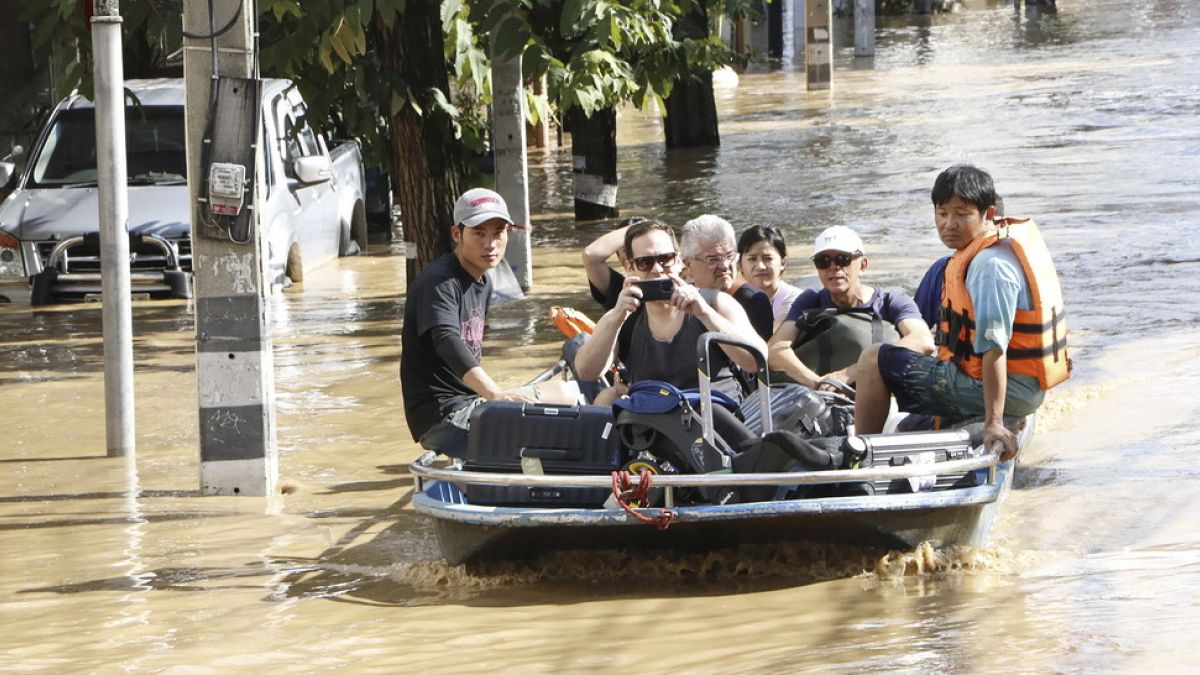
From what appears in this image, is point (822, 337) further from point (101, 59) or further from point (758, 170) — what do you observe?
point (758, 170)

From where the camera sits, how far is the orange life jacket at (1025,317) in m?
7.71

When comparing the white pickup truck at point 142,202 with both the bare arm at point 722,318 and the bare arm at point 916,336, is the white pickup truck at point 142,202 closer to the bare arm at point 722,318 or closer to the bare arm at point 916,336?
the bare arm at point 916,336

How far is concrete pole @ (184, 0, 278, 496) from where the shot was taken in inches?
356

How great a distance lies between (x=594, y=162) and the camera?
19.5 meters

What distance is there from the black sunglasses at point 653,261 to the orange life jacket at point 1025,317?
114cm

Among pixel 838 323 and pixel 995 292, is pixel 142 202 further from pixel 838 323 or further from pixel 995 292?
pixel 995 292

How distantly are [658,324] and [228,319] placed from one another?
7.78 ft

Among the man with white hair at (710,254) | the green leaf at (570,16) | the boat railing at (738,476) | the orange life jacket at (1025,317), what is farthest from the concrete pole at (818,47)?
the boat railing at (738,476)

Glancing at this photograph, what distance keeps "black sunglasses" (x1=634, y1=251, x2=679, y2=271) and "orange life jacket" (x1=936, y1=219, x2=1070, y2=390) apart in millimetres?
1140

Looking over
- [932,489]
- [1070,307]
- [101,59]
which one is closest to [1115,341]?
[1070,307]

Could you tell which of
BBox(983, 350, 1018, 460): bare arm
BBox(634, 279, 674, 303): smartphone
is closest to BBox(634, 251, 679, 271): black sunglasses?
BBox(634, 279, 674, 303): smartphone

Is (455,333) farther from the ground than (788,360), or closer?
farther from the ground

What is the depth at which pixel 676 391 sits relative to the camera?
7242mm

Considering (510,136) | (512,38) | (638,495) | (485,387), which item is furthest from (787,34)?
(638,495)
